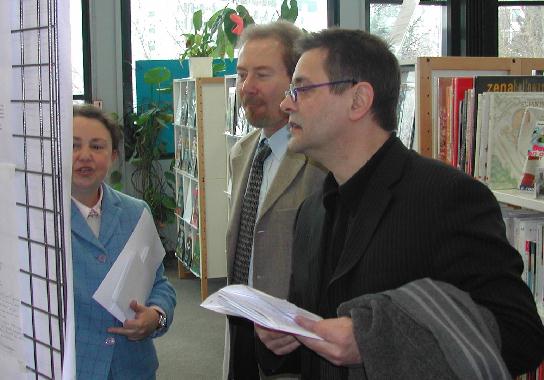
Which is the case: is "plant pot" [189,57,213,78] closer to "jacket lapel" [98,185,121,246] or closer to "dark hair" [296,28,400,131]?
"jacket lapel" [98,185,121,246]

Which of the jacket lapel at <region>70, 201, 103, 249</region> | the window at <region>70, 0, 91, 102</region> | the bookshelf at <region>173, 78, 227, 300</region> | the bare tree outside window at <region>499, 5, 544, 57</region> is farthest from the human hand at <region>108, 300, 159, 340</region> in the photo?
the bare tree outside window at <region>499, 5, 544, 57</region>

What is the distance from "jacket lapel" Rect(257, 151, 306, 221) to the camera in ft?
7.11

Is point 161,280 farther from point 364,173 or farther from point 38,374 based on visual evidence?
point 38,374

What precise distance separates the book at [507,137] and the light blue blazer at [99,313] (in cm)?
126

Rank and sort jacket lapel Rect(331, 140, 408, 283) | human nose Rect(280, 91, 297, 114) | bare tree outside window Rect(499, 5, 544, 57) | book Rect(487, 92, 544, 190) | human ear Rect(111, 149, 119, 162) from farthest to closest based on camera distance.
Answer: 1. bare tree outside window Rect(499, 5, 544, 57)
2. book Rect(487, 92, 544, 190)
3. human ear Rect(111, 149, 119, 162)
4. human nose Rect(280, 91, 297, 114)
5. jacket lapel Rect(331, 140, 408, 283)

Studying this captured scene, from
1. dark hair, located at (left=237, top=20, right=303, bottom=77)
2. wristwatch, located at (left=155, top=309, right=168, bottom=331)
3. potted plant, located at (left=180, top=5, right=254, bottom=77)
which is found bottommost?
wristwatch, located at (left=155, top=309, right=168, bottom=331)

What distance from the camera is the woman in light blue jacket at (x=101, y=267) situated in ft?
5.85

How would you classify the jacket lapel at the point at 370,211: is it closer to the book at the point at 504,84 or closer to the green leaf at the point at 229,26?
the book at the point at 504,84

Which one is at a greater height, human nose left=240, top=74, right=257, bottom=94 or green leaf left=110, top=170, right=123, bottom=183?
human nose left=240, top=74, right=257, bottom=94

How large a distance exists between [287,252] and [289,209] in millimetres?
143

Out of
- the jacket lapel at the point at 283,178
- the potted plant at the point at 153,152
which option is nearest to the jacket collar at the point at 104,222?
the jacket lapel at the point at 283,178

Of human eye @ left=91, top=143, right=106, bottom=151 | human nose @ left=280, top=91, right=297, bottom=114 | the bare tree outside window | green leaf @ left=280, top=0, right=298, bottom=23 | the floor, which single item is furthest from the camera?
the bare tree outside window

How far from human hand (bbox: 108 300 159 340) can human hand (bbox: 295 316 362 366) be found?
27.7 inches

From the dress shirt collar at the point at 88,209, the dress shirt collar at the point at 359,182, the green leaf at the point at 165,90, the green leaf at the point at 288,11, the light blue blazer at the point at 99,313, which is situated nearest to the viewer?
the dress shirt collar at the point at 359,182
